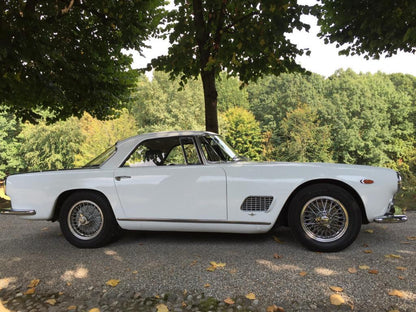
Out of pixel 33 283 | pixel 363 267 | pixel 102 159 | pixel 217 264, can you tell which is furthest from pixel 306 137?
pixel 33 283

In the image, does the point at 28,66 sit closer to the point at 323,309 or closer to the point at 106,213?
the point at 106,213

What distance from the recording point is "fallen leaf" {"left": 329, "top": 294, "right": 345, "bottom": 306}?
2.77 m

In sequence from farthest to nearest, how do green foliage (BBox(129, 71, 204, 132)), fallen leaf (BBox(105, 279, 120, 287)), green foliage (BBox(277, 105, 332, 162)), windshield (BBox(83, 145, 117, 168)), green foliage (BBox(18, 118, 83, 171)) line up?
green foliage (BBox(277, 105, 332, 162)) → green foliage (BBox(18, 118, 83, 171)) → green foliage (BBox(129, 71, 204, 132)) → windshield (BBox(83, 145, 117, 168)) → fallen leaf (BBox(105, 279, 120, 287))

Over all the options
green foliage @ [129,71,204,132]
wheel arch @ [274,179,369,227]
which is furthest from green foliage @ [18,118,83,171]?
wheel arch @ [274,179,369,227]

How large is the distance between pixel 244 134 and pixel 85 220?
39.8m

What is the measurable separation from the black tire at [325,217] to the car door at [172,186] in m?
0.96

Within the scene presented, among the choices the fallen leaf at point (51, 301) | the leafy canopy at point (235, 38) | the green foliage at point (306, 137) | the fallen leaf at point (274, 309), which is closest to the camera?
the fallen leaf at point (274, 309)

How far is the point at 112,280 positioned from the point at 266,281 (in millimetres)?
1587

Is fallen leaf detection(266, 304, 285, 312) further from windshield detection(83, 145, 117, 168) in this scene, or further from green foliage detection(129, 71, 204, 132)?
green foliage detection(129, 71, 204, 132)

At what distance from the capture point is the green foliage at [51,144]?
39.3m

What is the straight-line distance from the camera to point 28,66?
8.91 metres

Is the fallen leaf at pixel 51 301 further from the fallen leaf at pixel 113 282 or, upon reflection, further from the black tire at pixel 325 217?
Answer: the black tire at pixel 325 217

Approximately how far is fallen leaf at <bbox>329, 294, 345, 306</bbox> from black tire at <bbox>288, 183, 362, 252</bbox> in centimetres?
121

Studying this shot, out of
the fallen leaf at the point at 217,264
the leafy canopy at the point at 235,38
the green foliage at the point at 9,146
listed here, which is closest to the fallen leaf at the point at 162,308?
the fallen leaf at the point at 217,264
